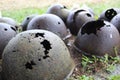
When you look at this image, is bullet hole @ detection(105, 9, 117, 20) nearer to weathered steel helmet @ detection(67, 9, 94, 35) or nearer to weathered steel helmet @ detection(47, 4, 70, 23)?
weathered steel helmet @ detection(67, 9, 94, 35)

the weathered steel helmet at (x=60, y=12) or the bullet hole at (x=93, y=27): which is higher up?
the weathered steel helmet at (x=60, y=12)

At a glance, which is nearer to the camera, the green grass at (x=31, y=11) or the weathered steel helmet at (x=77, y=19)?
the weathered steel helmet at (x=77, y=19)

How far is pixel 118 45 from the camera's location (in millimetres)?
5078

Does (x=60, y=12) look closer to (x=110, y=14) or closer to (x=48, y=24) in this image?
(x=110, y=14)

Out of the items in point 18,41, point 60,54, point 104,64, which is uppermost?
point 18,41

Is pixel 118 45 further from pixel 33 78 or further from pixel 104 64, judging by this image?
pixel 33 78

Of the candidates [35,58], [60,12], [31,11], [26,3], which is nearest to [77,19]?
[60,12]

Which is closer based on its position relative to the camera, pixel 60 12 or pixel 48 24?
pixel 48 24

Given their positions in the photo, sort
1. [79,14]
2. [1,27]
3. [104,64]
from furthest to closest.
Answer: [79,14]
[1,27]
[104,64]

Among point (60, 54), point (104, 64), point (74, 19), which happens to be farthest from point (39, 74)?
point (74, 19)

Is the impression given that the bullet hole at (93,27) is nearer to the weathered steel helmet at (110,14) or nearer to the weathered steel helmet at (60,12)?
the weathered steel helmet at (110,14)

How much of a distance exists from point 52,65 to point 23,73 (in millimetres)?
408

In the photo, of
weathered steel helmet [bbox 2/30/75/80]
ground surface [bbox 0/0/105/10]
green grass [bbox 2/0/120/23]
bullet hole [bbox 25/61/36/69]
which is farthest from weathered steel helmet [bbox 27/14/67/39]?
ground surface [bbox 0/0/105/10]

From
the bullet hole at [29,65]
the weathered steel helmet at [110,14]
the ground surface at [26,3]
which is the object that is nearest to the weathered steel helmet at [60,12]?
the weathered steel helmet at [110,14]
